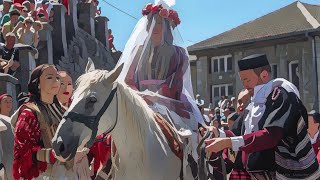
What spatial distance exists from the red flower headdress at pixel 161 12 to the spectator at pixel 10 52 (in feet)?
22.8

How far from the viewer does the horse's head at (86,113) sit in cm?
487

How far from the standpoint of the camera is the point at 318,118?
9141 millimetres

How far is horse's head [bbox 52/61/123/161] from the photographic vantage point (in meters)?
4.87

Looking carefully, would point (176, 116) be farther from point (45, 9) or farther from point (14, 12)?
point (45, 9)

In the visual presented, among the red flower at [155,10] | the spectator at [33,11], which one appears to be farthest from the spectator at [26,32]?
the red flower at [155,10]

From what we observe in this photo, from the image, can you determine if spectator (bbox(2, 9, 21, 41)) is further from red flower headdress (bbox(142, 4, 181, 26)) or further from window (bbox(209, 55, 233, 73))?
window (bbox(209, 55, 233, 73))

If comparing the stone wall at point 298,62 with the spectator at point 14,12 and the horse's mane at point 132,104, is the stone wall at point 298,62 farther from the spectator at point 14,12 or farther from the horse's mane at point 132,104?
the horse's mane at point 132,104

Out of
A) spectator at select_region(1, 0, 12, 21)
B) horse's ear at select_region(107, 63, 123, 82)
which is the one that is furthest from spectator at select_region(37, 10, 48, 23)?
horse's ear at select_region(107, 63, 123, 82)

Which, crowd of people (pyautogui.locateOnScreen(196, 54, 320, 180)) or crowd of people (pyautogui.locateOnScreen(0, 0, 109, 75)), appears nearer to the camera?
crowd of people (pyautogui.locateOnScreen(196, 54, 320, 180))

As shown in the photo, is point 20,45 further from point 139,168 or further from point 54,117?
point 139,168

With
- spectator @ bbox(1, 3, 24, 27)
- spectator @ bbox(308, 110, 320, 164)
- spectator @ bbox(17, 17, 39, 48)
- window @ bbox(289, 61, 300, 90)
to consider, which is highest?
spectator @ bbox(1, 3, 24, 27)

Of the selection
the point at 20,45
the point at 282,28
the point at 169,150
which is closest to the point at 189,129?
the point at 169,150

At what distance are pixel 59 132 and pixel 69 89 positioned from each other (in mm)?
2370

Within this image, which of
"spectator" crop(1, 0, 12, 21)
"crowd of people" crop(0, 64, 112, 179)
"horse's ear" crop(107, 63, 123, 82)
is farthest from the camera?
"spectator" crop(1, 0, 12, 21)
